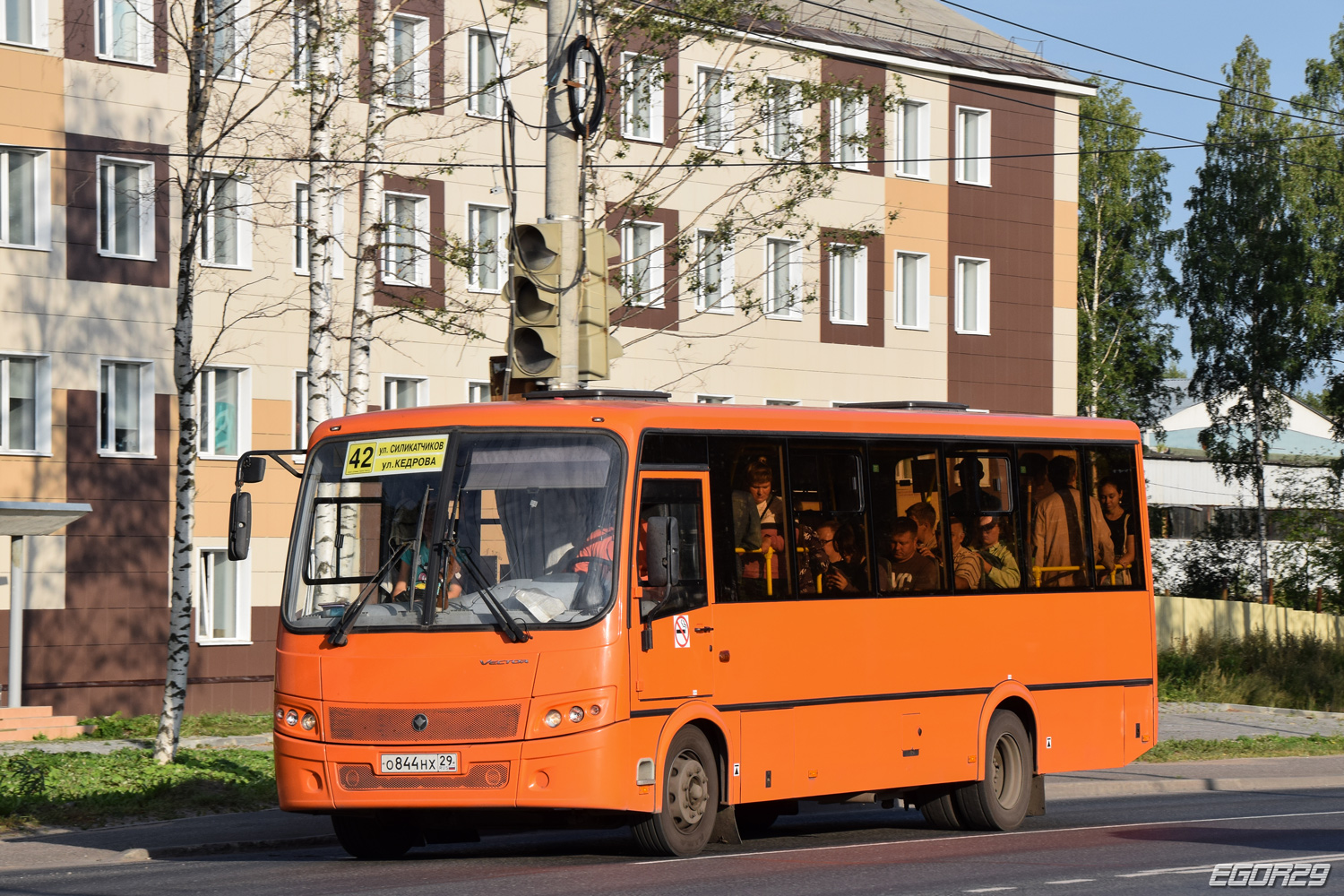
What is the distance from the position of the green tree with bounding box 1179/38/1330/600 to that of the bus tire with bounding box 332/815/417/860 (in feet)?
173

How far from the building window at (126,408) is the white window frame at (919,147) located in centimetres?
1856

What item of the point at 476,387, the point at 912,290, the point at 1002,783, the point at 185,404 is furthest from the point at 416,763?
the point at 912,290

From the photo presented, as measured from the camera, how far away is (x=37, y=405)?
105ft

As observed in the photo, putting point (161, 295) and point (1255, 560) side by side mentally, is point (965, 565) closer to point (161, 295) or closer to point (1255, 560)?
point (161, 295)

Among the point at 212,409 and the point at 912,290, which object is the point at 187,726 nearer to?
the point at 212,409

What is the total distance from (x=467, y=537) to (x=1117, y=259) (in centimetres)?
5868

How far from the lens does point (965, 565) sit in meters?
15.4

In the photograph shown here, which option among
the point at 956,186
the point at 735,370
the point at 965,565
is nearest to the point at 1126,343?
the point at 956,186

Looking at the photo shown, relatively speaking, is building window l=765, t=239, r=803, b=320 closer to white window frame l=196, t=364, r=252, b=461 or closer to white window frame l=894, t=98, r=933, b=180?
white window frame l=894, t=98, r=933, b=180

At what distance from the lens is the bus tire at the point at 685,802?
12555 mm

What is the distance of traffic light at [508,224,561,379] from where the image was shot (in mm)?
13773

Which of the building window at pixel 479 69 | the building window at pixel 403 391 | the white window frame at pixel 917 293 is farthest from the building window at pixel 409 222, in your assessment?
the white window frame at pixel 917 293

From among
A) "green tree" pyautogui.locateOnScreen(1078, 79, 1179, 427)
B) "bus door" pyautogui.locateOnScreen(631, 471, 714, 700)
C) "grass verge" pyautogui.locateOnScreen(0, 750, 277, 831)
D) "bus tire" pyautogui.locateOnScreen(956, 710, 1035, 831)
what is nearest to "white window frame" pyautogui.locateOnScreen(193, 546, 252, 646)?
"grass verge" pyautogui.locateOnScreen(0, 750, 277, 831)

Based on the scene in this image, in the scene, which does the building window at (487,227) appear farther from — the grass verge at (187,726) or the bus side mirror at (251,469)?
the bus side mirror at (251,469)
